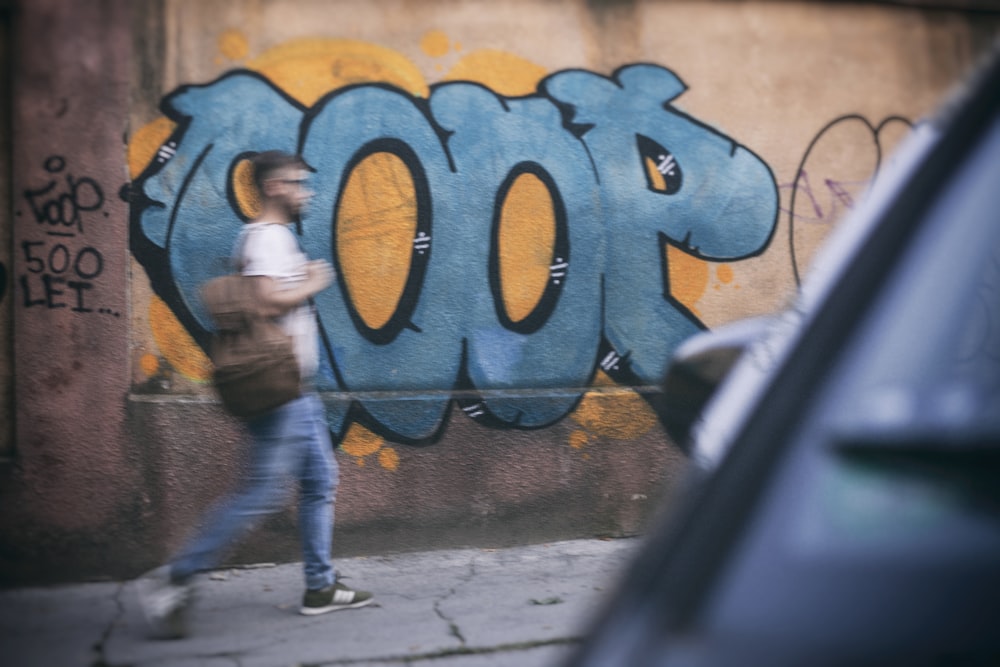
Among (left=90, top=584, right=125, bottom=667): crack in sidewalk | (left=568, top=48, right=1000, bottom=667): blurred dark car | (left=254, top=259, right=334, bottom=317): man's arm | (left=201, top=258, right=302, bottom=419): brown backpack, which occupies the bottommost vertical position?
(left=90, top=584, right=125, bottom=667): crack in sidewalk

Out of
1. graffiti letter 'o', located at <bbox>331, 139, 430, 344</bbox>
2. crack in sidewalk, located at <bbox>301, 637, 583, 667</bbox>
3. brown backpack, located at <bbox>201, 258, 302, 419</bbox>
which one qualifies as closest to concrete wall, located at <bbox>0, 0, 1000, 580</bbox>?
graffiti letter 'o', located at <bbox>331, 139, 430, 344</bbox>

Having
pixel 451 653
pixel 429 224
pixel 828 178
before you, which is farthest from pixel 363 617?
pixel 828 178

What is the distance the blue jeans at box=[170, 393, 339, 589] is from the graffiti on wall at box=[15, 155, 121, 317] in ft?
4.83

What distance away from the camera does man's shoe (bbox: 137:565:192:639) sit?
3727 millimetres

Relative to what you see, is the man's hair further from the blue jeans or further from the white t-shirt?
the blue jeans

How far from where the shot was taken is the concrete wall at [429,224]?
15.1 feet

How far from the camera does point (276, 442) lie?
3758 millimetres

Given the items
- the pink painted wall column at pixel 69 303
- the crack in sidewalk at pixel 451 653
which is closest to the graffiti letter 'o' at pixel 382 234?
the pink painted wall column at pixel 69 303

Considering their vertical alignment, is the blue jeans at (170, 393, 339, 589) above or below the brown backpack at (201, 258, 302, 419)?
below

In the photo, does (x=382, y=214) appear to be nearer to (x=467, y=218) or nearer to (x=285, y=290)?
(x=467, y=218)

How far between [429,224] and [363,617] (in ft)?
6.87

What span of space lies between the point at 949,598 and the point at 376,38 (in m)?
4.63

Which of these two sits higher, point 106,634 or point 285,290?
point 285,290

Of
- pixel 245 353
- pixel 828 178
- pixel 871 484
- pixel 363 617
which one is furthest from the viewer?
pixel 828 178
